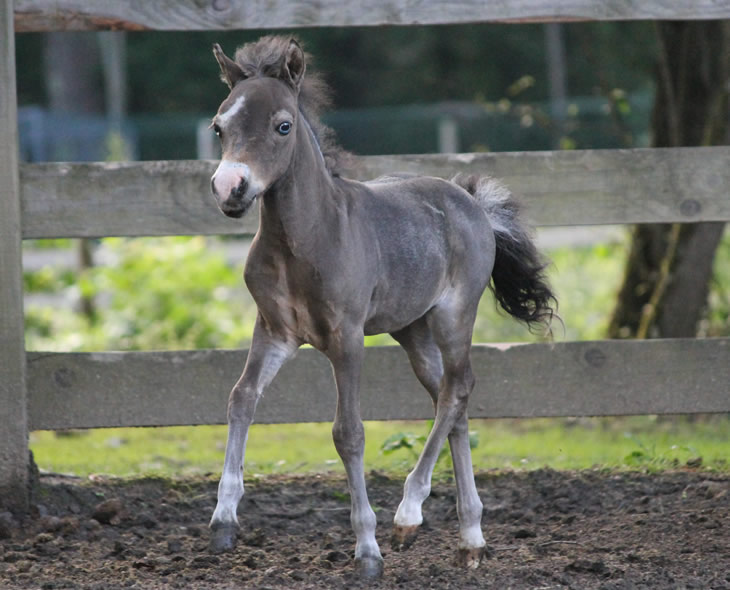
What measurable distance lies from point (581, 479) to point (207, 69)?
2683cm

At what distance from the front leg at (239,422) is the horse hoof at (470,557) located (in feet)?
2.97

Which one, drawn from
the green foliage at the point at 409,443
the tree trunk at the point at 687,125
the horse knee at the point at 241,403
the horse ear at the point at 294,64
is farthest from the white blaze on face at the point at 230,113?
the tree trunk at the point at 687,125

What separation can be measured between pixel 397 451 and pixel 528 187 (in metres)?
2.33

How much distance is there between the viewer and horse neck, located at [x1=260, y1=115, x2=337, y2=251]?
4.06m

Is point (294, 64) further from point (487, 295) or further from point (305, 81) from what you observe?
point (487, 295)

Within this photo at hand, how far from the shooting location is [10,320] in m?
5.00

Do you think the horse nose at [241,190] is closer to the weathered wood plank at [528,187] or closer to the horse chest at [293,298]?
the horse chest at [293,298]

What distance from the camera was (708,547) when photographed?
4.45 meters

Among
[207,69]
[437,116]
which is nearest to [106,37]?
[207,69]

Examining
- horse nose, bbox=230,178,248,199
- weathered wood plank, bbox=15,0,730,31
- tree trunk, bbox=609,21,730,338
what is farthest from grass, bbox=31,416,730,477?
horse nose, bbox=230,178,248,199

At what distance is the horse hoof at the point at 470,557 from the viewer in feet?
14.3

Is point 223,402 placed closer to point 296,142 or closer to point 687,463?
point 296,142

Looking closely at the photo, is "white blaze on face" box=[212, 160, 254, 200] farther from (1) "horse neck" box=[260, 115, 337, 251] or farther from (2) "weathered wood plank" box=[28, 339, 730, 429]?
(2) "weathered wood plank" box=[28, 339, 730, 429]

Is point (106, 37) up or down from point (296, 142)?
Result: down
